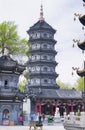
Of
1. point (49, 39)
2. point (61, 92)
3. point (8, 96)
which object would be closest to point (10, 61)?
point (8, 96)

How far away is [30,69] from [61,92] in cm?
697

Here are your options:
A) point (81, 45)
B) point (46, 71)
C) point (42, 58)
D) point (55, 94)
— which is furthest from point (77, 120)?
point (42, 58)

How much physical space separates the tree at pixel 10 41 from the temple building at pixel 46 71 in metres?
8.59

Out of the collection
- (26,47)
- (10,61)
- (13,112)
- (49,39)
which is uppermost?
(49,39)

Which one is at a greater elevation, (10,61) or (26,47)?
(26,47)

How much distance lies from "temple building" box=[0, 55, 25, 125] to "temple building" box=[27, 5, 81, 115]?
12.1 metres

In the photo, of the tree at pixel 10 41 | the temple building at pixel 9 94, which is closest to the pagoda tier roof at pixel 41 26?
the tree at pixel 10 41

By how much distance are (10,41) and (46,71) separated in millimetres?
13038

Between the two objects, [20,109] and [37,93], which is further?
[37,93]

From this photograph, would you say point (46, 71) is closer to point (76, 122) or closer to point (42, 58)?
point (42, 58)

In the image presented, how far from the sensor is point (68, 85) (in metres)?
87.5

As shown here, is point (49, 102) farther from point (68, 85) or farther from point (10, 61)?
point (68, 85)

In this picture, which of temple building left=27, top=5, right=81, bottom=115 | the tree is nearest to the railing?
the tree

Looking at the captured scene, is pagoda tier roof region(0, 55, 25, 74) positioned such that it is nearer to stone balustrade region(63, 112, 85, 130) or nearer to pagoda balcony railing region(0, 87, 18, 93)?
pagoda balcony railing region(0, 87, 18, 93)
